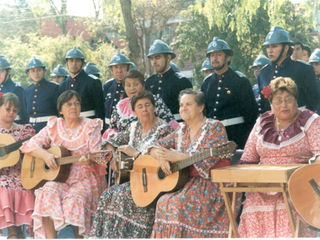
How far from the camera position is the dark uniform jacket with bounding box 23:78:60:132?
688 centimetres

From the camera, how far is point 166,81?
5969mm

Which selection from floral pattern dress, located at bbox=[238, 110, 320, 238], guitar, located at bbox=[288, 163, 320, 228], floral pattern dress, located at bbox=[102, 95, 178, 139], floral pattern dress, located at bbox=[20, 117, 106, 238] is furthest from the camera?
floral pattern dress, located at bbox=[102, 95, 178, 139]

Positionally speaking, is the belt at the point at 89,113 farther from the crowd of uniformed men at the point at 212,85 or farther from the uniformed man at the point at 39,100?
the uniformed man at the point at 39,100

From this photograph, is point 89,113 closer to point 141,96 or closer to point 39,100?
point 39,100

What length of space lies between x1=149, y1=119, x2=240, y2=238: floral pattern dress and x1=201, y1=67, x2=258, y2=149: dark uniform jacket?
128cm

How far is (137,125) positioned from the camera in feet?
16.4

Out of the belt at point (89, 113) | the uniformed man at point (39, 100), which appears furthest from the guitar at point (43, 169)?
the uniformed man at point (39, 100)

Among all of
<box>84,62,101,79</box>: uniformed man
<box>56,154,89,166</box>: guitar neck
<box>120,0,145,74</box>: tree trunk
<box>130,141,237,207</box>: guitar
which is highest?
<box>120,0,145,74</box>: tree trunk

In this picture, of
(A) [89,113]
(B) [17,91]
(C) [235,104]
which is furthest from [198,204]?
(B) [17,91]

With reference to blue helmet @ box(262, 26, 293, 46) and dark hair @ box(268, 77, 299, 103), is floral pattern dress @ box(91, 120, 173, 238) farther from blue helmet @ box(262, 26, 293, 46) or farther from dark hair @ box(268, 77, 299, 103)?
blue helmet @ box(262, 26, 293, 46)

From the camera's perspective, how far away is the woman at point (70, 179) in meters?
4.62

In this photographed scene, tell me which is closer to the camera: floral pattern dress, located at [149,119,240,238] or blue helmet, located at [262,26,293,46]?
floral pattern dress, located at [149,119,240,238]

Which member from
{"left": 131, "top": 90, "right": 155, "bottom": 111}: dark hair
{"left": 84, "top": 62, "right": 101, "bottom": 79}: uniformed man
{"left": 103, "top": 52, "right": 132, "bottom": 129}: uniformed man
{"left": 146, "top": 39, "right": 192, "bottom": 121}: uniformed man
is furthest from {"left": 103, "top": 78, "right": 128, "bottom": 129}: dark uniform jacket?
{"left": 84, "top": 62, "right": 101, "bottom": 79}: uniformed man

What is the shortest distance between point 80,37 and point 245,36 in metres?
8.15
